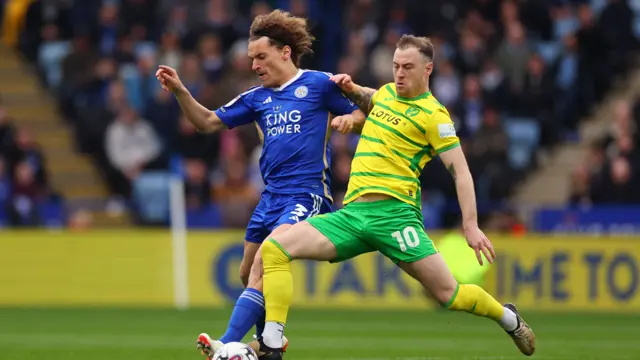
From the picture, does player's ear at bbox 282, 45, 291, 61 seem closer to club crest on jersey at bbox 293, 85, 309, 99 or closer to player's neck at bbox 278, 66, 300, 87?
player's neck at bbox 278, 66, 300, 87

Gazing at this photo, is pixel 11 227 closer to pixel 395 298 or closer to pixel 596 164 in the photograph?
pixel 395 298

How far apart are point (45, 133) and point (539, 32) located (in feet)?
28.3

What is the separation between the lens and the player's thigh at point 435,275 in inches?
367

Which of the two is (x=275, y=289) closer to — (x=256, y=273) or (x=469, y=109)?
(x=256, y=273)

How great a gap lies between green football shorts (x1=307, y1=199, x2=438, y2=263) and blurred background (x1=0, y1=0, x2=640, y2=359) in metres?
6.34

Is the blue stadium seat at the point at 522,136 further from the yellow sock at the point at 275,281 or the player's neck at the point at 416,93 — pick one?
the yellow sock at the point at 275,281

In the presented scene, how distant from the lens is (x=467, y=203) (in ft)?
29.9

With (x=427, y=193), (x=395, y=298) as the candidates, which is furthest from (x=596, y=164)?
(x=395, y=298)

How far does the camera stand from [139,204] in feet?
65.8

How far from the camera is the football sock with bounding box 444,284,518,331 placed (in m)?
9.45

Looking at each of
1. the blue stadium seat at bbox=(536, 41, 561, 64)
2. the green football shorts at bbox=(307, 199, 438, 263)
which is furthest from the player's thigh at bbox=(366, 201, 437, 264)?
the blue stadium seat at bbox=(536, 41, 561, 64)

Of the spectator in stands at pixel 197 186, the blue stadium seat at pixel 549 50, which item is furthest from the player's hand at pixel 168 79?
the blue stadium seat at pixel 549 50

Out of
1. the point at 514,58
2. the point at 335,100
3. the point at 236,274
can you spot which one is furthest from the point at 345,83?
the point at 514,58

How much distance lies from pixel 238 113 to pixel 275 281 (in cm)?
155
